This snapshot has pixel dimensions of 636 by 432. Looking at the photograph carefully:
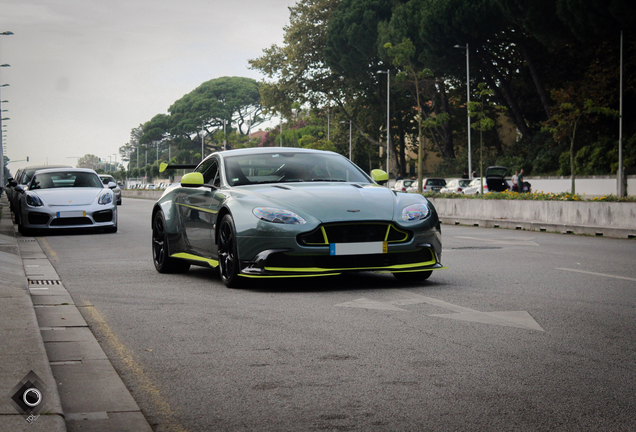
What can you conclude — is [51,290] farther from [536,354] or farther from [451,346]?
[536,354]

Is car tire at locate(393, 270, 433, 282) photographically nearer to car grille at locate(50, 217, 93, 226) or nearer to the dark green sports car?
the dark green sports car

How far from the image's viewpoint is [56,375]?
459 cm

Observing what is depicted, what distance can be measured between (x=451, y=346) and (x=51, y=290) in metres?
4.72

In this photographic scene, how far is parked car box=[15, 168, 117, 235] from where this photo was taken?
17391 mm

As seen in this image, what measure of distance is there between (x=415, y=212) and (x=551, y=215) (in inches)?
509

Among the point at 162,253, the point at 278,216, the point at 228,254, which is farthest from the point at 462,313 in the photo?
the point at 162,253

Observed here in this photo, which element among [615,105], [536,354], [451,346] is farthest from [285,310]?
[615,105]

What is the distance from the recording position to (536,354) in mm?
5086

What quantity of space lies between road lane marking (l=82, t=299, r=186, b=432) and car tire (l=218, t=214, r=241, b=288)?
1543mm

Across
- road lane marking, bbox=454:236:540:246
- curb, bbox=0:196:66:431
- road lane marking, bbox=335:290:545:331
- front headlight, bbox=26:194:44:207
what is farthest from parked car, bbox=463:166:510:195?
curb, bbox=0:196:66:431

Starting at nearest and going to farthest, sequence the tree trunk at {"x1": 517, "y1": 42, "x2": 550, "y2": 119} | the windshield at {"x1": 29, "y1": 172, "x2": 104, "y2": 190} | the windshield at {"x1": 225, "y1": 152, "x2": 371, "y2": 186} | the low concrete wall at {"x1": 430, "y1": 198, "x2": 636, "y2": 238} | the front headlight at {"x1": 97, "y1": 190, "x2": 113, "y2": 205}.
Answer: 1. the windshield at {"x1": 225, "y1": 152, "x2": 371, "y2": 186}
2. the low concrete wall at {"x1": 430, "y1": 198, "x2": 636, "y2": 238}
3. the front headlight at {"x1": 97, "y1": 190, "x2": 113, "y2": 205}
4. the windshield at {"x1": 29, "y1": 172, "x2": 104, "y2": 190}
5. the tree trunk at {"x1": 517, "y1": 42, "x2": 550, "y2": 119}

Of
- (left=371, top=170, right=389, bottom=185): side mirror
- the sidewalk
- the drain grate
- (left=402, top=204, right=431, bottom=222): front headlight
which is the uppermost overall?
(left=371, top=170, right=389, bottom=185): side mirror

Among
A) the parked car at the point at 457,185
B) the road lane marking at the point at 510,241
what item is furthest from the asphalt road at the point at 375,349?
the parked car at the point at 457,185

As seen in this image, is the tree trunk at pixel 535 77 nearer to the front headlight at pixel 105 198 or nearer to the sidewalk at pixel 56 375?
the front headlight at pixel 105 198
